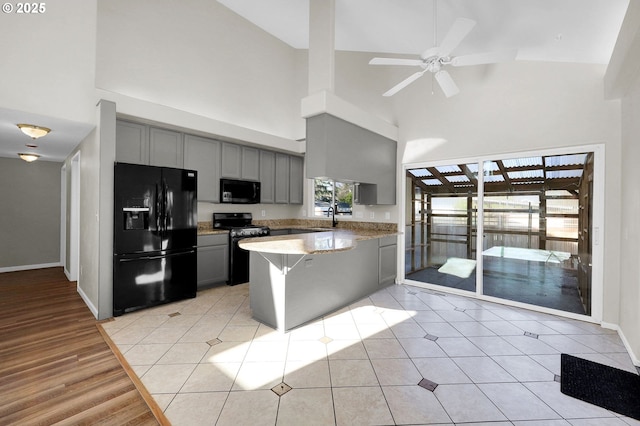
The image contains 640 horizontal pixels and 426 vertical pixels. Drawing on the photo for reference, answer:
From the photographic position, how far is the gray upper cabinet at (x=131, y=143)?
11.5 ft

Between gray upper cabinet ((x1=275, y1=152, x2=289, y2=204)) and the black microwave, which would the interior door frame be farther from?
the black microwave

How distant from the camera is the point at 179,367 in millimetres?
2170

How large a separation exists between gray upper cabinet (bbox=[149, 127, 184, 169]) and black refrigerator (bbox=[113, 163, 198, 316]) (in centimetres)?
60

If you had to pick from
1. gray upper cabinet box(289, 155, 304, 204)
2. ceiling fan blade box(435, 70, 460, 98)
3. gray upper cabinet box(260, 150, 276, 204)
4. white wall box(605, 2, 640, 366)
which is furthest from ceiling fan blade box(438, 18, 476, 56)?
gray upper cabinet box(289, 155, 304, 204)

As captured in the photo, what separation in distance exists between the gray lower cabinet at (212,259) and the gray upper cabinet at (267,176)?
4.07 ft

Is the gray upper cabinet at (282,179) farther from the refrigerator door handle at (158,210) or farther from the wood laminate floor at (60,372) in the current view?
the wood laminate floor at (60,372)

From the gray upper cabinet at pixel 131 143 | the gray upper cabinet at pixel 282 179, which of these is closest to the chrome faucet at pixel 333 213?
the gray upper cabinet at pixel 282 179

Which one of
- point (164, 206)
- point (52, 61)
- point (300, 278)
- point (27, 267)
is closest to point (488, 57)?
point (300, 278)

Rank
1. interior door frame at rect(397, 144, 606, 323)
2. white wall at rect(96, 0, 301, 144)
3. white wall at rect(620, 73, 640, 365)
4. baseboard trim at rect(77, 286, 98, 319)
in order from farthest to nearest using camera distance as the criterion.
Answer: white wall at rect(96, 0, 301, 144)
baseboard trim at rect(77, 286, 98, 319)
interior door frame at rect(397, 144, 606, 323)
white wall at rect(620, 73, 640, 365)

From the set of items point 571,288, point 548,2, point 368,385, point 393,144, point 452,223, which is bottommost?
point 368,385

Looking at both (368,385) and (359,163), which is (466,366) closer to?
(368,385)

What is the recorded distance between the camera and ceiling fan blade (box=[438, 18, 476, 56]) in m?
2.02

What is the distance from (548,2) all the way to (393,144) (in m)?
2.48

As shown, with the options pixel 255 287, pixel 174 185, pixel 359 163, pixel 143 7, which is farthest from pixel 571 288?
pixel 143 7
